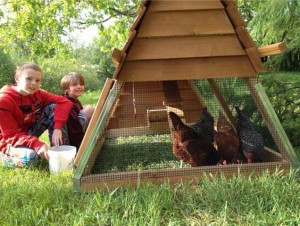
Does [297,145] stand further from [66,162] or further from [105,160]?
[66,162]

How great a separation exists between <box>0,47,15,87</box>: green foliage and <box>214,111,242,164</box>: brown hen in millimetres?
11131

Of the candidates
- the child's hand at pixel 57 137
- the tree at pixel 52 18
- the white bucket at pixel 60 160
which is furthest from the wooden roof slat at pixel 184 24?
the tree at pixel 52 18

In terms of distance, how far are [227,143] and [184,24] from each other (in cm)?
110

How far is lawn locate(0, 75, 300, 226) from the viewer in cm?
196

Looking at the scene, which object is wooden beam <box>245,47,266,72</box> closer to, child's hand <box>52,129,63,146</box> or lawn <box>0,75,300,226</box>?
lawn <box>0,75,300,226</box>

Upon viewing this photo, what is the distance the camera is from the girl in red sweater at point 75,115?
3641mm

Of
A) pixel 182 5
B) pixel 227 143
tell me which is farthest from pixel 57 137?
pixel 182 5

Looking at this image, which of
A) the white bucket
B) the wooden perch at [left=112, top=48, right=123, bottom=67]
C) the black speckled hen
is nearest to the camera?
the wooden perch at [left=112, top=48, right=123, bottom=67]

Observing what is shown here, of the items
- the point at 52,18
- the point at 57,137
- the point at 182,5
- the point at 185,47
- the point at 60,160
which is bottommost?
the point at 60,160

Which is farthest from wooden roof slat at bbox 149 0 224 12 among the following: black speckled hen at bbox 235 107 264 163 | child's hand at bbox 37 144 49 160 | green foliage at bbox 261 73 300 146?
green foliage at bbox 261 73 300 146

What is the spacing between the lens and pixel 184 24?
2414 millimetres

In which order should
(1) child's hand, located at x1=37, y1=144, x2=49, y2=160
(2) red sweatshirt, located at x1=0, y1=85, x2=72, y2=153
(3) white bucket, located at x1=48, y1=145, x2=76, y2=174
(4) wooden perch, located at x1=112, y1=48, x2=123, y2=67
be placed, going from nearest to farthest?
(4) wooden perch, located at x1=112, y1=48, x2=123, y2=67
(3) white bucket, located at x1=48, y1=145, x2=76, y2=174
(1) child's hand, located at x1=37, y1=144, x2=49, y2=160
(2) red sweatshirt, located at x1=0, y1=85, x2=72, y2=153

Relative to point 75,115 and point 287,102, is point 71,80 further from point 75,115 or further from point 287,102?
point 287,102

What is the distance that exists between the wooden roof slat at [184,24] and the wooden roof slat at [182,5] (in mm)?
30
